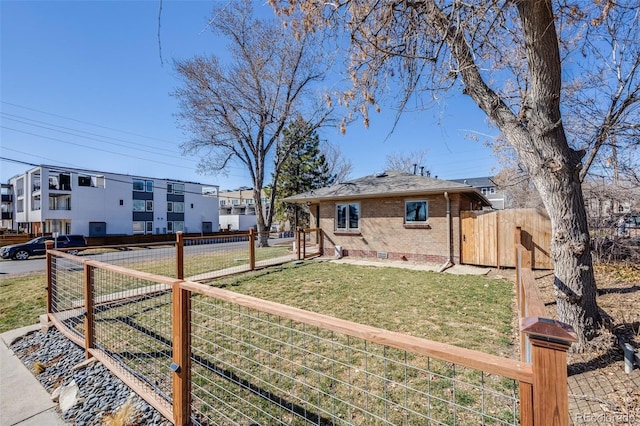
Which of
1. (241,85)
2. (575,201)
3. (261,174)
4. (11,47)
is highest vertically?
(241,85)

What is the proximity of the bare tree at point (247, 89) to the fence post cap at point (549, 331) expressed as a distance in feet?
55.5

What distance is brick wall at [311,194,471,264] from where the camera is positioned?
1067 cm

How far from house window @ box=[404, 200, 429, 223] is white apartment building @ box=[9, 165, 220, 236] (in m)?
27.9

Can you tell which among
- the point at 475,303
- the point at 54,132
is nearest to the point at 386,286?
Result: the point at 475,303

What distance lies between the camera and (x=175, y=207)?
35.7 m

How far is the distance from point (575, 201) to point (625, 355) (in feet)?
5.54

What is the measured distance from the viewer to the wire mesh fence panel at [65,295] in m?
4.44

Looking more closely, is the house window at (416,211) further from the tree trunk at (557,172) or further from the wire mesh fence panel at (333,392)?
the wire mesh fence panel at (333,392)

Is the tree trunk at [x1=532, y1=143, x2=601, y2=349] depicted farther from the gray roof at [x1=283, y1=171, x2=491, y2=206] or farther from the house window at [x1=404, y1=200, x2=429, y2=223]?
the house window at [x1=404, y1=200, x2=429, y2=223]

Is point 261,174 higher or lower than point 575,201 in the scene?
higher

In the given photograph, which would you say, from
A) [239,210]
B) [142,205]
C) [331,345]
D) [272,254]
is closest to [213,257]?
[272,254]

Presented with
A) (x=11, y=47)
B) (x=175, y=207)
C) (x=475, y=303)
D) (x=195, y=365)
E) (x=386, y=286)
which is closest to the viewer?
(x=195, y=365)

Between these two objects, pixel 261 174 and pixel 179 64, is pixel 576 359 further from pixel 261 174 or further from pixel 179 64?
pixel 179 64

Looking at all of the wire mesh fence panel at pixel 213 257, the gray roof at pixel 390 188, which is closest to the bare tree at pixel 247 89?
the gray roof at pixel 390 188
